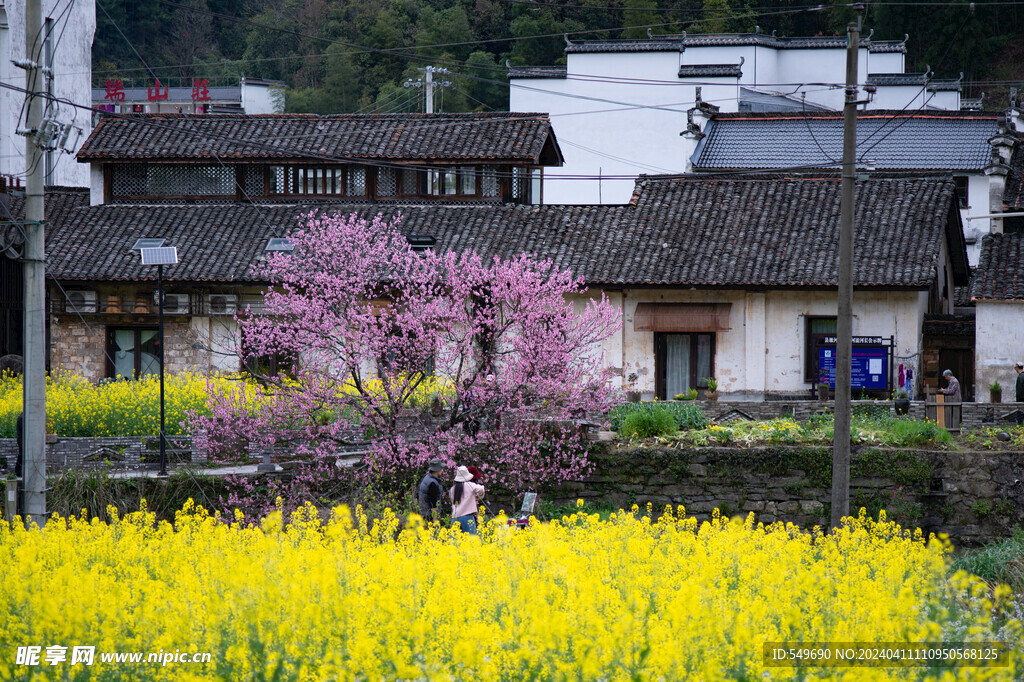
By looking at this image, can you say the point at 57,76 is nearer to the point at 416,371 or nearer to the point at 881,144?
the point at 416,371

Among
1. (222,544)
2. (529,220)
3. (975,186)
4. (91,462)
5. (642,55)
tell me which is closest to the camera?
(222,544)

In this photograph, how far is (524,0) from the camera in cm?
4728

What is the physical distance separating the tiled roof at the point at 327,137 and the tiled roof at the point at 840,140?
389 inches

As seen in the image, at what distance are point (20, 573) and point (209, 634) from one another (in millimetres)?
2295

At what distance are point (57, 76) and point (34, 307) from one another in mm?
25232

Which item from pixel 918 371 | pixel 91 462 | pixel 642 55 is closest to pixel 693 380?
pixel 918 371

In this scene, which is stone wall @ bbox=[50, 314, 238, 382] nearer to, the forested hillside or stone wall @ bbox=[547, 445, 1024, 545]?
stone wall @ bbox=[547, 445, 1024, 545]

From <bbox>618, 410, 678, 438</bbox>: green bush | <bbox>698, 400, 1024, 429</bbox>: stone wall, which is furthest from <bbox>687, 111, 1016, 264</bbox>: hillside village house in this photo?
<bbox>618, 410, 678, 438</bbox>: green bush

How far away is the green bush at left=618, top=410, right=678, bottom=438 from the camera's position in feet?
59.5

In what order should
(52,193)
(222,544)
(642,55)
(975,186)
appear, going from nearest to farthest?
(222,544), (52,193), (975,186), (642,55)

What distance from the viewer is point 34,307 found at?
40.5ft

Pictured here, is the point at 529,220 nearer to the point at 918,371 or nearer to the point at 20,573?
the point at 918,371

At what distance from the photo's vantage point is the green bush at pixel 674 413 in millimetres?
18578

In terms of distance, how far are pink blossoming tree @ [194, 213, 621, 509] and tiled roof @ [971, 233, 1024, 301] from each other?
12.0 m
